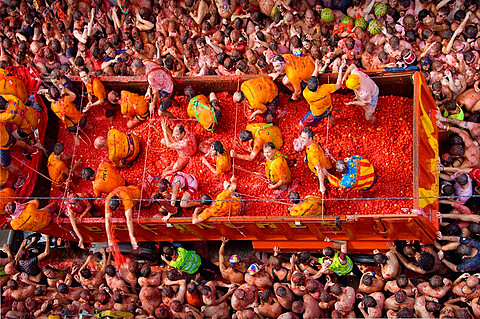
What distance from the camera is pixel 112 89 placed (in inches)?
498

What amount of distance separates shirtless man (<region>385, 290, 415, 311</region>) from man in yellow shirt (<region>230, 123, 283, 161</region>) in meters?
3.35

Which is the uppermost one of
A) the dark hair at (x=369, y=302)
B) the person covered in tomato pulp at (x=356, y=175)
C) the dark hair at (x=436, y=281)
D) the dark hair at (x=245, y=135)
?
the dark hair at (x=245, y=135)

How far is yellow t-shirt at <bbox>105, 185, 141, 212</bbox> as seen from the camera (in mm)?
11023

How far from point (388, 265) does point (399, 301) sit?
784 mm

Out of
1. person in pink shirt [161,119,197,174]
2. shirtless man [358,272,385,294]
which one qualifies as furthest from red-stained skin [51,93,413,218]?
shirtless man [358,272,385,294]

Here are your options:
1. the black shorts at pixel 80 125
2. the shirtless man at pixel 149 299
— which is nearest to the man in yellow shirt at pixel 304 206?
the shirtless man at pixel 149 299

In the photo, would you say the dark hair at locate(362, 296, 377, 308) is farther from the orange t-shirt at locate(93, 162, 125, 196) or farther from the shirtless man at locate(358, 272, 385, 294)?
the orange t-shirt at locate(93, 162, 125, 196)

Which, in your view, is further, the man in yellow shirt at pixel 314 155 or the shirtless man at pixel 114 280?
the shirtless man at pixel 114 280

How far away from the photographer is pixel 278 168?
1059cm

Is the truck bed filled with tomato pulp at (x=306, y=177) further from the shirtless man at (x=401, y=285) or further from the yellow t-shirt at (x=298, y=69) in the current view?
the shirtless man at (x=401, y=285)

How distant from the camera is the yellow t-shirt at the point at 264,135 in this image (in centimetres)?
1112

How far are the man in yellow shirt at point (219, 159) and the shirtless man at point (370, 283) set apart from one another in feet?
10.2

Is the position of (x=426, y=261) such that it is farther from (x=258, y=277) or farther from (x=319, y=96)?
(x=319, y=96)

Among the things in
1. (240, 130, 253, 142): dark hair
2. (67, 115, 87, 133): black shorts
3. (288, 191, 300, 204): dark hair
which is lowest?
(288, 191, 300, 204): dark hair
